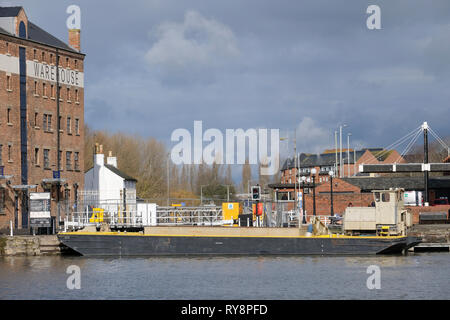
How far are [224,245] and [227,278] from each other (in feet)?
41.8

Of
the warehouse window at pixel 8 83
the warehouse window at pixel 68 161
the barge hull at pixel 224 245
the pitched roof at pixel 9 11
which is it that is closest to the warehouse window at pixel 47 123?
the warehouse window at pixel 68 161

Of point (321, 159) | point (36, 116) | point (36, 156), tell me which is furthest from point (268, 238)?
point (321, 159)

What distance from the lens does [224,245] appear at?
5553 cm

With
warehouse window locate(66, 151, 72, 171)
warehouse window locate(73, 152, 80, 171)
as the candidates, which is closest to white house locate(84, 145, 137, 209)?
warehouse window locate(73, 152, 80, 171)

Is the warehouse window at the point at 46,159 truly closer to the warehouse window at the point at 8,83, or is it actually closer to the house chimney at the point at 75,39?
the warehouse window at the point at 8,83

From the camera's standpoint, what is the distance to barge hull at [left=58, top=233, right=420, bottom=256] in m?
54.6

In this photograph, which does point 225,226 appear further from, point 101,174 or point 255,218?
point 101,174

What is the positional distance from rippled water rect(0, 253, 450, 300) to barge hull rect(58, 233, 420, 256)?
0.97m

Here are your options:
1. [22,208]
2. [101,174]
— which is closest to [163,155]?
[101,174]

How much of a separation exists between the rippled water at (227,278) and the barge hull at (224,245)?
969 mm

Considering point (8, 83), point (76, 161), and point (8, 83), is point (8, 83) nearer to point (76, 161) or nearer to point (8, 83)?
point (8, 83)

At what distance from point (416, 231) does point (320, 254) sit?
611 inches

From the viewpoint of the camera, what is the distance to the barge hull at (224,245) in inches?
2151
